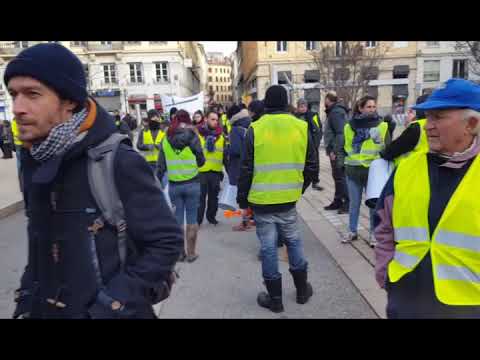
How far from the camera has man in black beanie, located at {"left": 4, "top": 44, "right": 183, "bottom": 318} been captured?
4.85 feet

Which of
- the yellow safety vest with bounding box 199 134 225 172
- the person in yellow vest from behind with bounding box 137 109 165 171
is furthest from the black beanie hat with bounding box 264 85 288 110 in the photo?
the person in yellow vest from behind with bounding box 137 109 165 171

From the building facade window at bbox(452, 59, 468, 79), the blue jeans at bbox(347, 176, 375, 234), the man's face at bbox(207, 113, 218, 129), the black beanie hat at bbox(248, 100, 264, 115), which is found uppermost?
the building facade window at bbox(452, 59, 468, 79)

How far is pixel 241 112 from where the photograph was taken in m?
6.12

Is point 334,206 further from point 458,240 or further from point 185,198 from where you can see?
point 458,240

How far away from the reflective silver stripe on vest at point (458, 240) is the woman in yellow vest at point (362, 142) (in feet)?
11.0

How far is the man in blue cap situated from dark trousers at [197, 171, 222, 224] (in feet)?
16.0

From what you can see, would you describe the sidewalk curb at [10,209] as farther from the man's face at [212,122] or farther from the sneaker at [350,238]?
the sneaker at [350,238]

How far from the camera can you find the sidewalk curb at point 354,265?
12.5 ft

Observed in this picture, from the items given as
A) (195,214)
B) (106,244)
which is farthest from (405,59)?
(106,244)

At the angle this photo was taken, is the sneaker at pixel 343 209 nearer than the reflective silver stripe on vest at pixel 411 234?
No

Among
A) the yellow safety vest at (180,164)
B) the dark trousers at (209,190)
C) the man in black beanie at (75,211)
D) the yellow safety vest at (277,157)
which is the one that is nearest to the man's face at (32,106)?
the man in black beanie at (75,211)

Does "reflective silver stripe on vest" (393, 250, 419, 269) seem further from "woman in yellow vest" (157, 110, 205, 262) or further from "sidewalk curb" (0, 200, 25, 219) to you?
"sidewalk curb" (0, 200, 25, 219)

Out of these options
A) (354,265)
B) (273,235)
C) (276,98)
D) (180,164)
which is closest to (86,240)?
(273,235)

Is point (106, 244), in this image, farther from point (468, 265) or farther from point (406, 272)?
point (468, 265)
